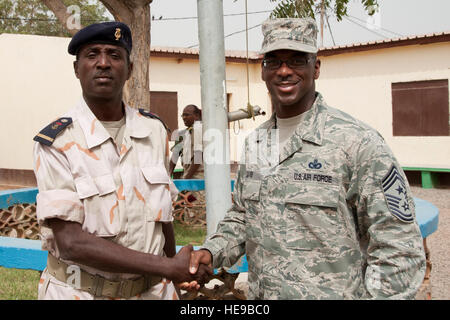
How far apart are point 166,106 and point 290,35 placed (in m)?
12.5

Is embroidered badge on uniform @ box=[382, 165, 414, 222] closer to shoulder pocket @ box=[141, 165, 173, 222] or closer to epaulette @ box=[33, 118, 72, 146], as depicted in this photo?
shoulder pocket @ box=[141, 165, 173, 222]

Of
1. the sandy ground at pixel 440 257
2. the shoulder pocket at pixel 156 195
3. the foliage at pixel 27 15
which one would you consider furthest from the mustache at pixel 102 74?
the foliage at pixel 27 15

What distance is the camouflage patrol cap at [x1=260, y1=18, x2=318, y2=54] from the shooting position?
6.30 ft

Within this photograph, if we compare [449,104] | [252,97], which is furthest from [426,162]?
[252,97]

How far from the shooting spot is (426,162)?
41.5 feet

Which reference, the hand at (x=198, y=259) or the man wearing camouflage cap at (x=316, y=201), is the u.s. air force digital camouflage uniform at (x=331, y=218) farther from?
the hand at (x=198, y=259)

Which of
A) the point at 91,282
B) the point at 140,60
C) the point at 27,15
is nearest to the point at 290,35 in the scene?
the point at 91,282

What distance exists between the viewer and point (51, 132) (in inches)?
73.8

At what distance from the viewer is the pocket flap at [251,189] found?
2033mm

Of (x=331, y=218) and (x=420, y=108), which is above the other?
(x=420, y=108)

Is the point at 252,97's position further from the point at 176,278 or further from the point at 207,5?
the point at 176,278

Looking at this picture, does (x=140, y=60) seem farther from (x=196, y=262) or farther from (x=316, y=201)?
(x=316, y=201)
